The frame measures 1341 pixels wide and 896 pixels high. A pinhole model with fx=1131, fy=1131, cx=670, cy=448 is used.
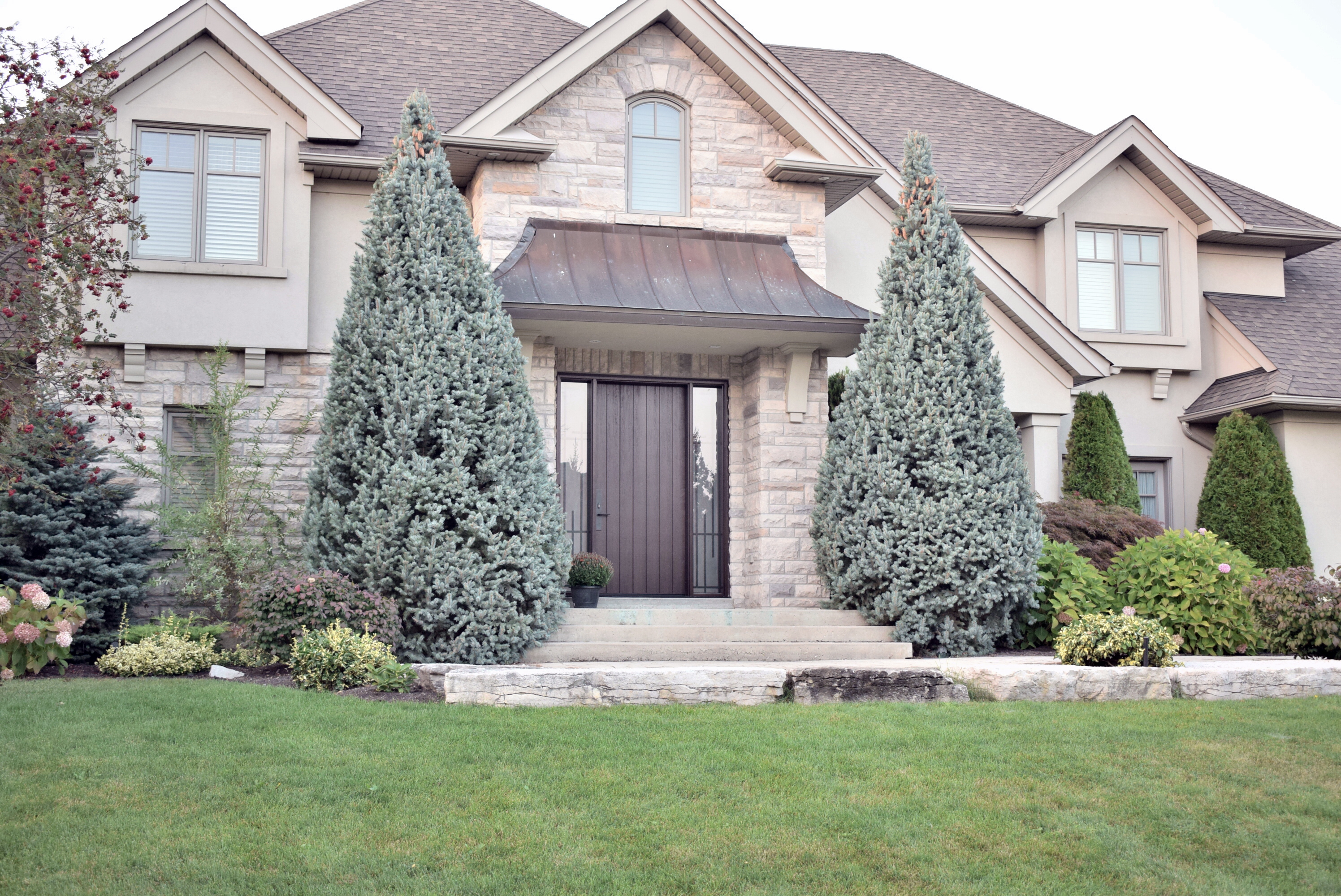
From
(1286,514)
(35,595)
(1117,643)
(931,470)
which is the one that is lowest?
(1117,643)

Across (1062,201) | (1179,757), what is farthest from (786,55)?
(1179,757)

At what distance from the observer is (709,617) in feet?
33.8

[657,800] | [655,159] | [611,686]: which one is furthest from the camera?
[655,159]

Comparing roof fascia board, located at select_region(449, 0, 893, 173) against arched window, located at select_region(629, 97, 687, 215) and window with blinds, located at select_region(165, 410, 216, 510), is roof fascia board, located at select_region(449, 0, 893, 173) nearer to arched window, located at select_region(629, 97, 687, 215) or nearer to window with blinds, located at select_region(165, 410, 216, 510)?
arched window, located at select_region(629, 97, 687, 215)

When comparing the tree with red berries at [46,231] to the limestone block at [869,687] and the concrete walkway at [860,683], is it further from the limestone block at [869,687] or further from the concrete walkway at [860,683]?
the limestone block at [869,687]

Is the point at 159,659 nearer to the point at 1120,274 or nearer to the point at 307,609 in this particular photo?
the point at 307,609

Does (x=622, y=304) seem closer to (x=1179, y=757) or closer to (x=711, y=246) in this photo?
(x=711, y=246)

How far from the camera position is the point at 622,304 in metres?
10.5

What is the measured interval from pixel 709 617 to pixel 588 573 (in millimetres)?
1251

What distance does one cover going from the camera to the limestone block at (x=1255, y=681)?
780cm

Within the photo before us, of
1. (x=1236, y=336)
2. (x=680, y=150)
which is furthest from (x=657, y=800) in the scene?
(x=1236, y=336)

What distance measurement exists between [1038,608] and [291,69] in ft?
30.1

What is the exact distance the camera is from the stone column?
44.4ft

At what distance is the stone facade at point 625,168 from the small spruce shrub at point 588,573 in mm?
3132
